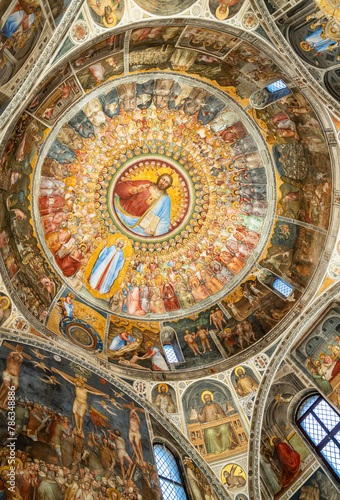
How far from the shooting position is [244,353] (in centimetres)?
1677

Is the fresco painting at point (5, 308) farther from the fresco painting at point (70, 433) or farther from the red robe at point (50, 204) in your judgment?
the red robe at point (50, 204)

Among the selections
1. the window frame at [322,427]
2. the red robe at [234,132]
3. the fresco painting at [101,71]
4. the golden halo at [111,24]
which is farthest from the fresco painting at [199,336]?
the golden halo at [111,24]

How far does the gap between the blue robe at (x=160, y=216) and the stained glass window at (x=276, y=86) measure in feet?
19.7

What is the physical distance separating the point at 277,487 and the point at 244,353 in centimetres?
463

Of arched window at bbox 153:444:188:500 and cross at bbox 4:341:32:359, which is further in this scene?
arched window at bbox 153:444:188:500

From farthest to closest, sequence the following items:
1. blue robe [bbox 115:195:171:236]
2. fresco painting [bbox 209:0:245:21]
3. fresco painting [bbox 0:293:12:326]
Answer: blue robe [bbox 115:195:171:236] < fresco painting [bbox 0:293:12:326] < fresco painting [bbox 209:0:245:21]

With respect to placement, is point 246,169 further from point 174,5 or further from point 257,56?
point 174,5

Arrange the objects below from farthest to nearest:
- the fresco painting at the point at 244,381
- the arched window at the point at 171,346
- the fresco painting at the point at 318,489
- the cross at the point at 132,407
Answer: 1. the arched window at the point at 171,346
2. the fresco painting at the point at 244,381
3. the cross at the point at 132,407
4. the fresco painting at the point at 318,489

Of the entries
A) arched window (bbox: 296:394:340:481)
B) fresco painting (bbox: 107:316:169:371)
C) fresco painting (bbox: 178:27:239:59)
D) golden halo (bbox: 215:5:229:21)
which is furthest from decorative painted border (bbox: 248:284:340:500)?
golden halo (bbox: 215:5:229:21)

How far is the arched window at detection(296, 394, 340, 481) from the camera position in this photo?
47.4 ft

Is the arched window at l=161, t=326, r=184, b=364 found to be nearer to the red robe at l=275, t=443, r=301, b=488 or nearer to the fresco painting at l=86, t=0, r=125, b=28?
the red robe at l=275, t=443, r=301, b=488

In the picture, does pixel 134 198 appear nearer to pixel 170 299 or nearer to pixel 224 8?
pixel 170 299

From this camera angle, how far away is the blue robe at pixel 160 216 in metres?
18.4

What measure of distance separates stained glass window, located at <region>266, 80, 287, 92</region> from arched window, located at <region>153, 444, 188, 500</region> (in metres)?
13.0
